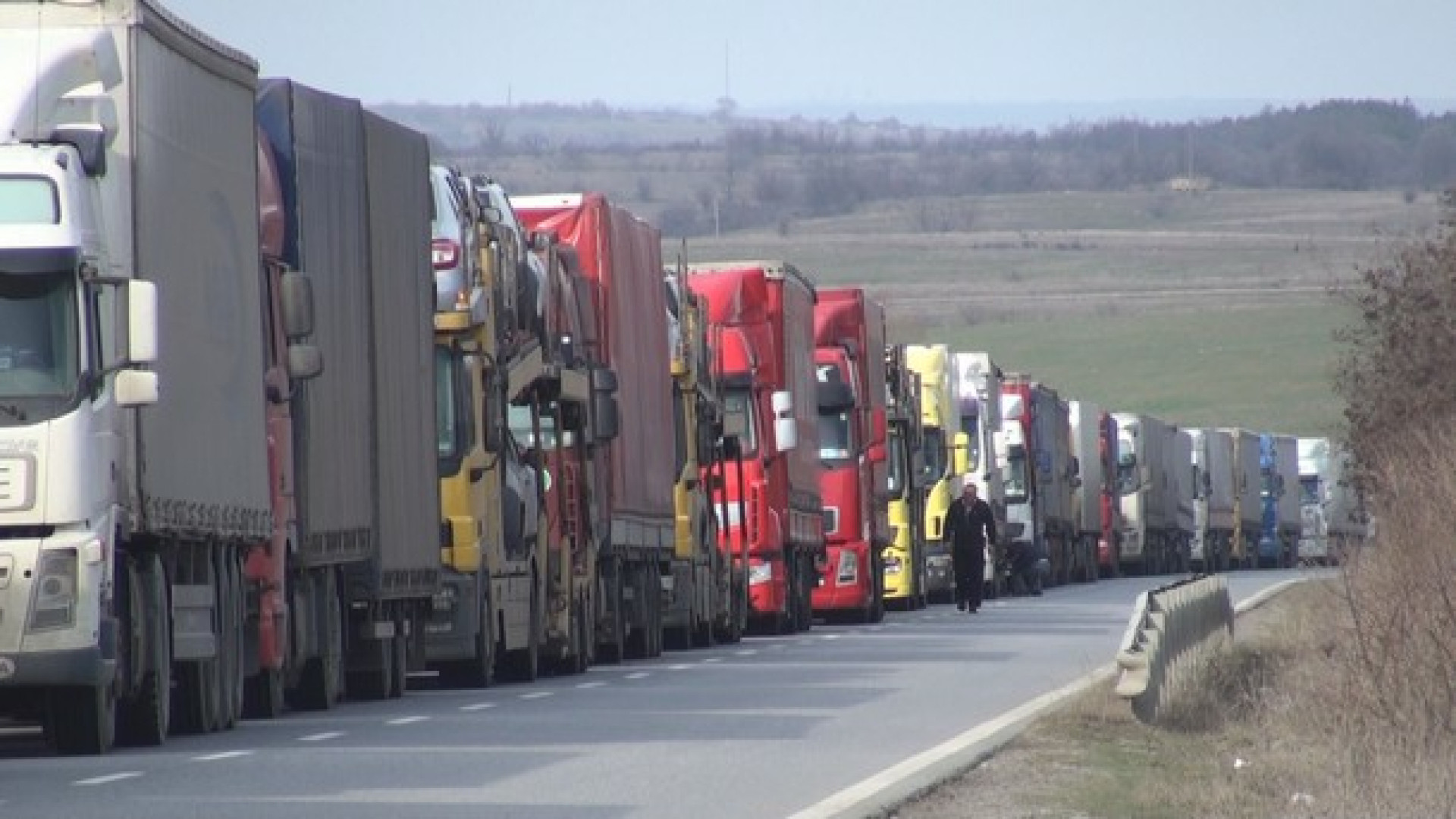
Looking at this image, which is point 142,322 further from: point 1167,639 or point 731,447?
point 731,447

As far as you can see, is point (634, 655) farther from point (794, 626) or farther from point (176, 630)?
point (176, 630)

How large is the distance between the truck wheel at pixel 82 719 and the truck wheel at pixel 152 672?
1.88ft

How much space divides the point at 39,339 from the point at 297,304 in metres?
4.06

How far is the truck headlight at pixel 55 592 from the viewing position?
1917 centimetres

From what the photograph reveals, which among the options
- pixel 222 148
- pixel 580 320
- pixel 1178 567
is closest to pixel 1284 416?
pixel 1178 567

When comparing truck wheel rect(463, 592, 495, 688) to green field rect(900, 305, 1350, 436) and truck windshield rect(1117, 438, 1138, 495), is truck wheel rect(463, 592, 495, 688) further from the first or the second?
green field rect(900, 305, 1350, 436)

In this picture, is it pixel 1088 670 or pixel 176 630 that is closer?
Answer: pixel 176 630

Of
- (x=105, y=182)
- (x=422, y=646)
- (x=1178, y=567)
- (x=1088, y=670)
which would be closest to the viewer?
(x=105, y=182)

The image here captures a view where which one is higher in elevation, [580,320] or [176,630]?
[580,320]

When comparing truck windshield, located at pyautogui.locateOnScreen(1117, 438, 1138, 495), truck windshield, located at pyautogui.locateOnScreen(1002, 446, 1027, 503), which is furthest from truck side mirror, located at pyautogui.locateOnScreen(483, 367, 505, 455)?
truck windshield, located at pyautogui.locateOnScreen(1117, 438, 1138, 495)

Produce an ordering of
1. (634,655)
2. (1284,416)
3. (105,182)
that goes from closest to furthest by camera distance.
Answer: (105,182), (634,655), (1284,416)

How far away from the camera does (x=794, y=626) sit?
143 ft

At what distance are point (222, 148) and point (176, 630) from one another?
9.44 feet

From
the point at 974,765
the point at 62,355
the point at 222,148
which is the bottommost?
the point at 974,765
